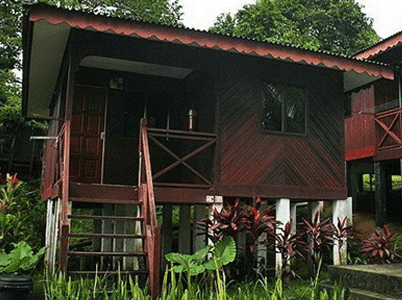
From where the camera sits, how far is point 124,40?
8.60 metres

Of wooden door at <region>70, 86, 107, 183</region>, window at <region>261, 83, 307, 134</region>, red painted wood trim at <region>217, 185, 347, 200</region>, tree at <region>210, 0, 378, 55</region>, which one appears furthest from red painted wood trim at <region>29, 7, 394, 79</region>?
tree at <region>210, 0, 378, 55</region>

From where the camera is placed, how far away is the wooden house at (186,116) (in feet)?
26.4

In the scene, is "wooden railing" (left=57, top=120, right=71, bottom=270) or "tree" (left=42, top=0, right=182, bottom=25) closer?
"wooden railing" (left=57, top=120, right=71, bottom=270)

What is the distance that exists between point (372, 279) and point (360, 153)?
8214mm

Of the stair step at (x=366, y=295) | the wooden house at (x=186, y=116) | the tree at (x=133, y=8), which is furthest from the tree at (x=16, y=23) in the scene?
the stair step at (x=366, y=295)

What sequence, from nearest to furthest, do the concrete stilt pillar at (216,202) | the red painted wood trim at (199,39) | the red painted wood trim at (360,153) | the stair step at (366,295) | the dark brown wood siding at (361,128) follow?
the stair step at (366,295), the red painted wood trim at (199,39), the concrete stilt pillar at (216,202), the red painted wood trim at (360,153), the dark brown wood siding at (361,128)

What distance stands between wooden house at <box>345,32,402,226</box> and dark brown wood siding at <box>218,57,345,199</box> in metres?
1.67

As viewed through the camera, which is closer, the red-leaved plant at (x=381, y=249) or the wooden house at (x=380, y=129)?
the red-leaved plant at (x=381, y=249)

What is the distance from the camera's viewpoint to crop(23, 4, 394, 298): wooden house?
26.4 feet

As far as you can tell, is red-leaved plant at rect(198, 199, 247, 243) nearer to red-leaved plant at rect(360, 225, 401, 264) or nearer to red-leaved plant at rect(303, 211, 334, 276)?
red-leaved plant at rect(303, 211, 334, 276)

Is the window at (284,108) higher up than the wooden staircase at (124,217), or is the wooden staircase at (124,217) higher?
the window at (284,108)

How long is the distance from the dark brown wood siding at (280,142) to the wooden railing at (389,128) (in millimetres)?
2456

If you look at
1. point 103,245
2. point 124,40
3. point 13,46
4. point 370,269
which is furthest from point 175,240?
point 13,46

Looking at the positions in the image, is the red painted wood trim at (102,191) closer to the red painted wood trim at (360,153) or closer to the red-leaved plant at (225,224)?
the red-leaved plant at (225,224)
